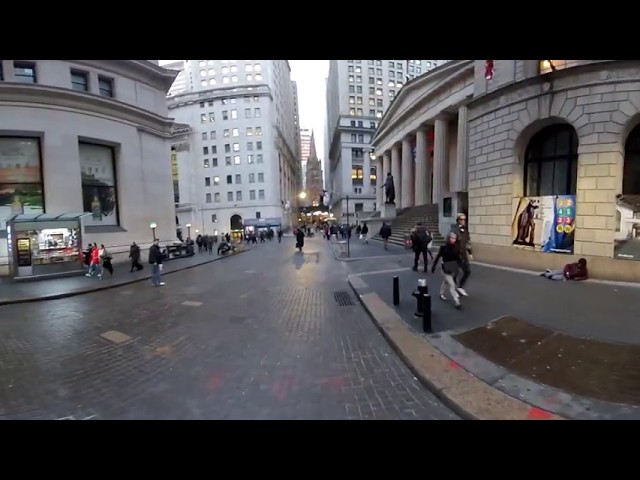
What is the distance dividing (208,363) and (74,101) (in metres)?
22.0

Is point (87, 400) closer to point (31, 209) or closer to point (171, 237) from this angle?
point (31, 209)

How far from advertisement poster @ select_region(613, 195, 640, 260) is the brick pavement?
27.7 ft

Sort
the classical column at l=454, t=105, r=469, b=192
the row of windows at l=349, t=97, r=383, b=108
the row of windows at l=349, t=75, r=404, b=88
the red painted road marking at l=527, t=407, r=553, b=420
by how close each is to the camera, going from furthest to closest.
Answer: the row of windows at l=349, t=97, r=383, b=108
the row of windows at l=349, t=75, r=404, b=88
the classical column at l=454, t=105, r=469, b=192
the red painted road marking at l=527, t=407, r=553, b=420

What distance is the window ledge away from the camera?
19062 mm

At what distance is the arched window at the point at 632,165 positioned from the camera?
9.41m

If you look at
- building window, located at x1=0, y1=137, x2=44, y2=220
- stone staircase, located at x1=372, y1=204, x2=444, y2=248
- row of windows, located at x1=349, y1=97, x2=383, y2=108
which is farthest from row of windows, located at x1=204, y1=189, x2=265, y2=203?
building window, located at x1=0, y1=137, x2=44, y2=220

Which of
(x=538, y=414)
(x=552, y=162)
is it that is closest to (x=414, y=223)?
(x=552, y=162)

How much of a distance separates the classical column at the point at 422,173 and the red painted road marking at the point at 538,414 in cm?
3325

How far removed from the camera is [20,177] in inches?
680

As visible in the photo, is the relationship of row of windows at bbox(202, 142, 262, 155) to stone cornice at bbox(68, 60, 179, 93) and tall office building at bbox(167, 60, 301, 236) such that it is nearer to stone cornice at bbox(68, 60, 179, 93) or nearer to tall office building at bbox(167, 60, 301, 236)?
tall office building at bbox(167, 60, 301, 236)

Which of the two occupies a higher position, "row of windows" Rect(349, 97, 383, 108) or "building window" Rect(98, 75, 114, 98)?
"row of windows" Rect(349, 97, 383, 108)

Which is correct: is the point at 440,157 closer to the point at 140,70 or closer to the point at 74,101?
the point at 140,70
